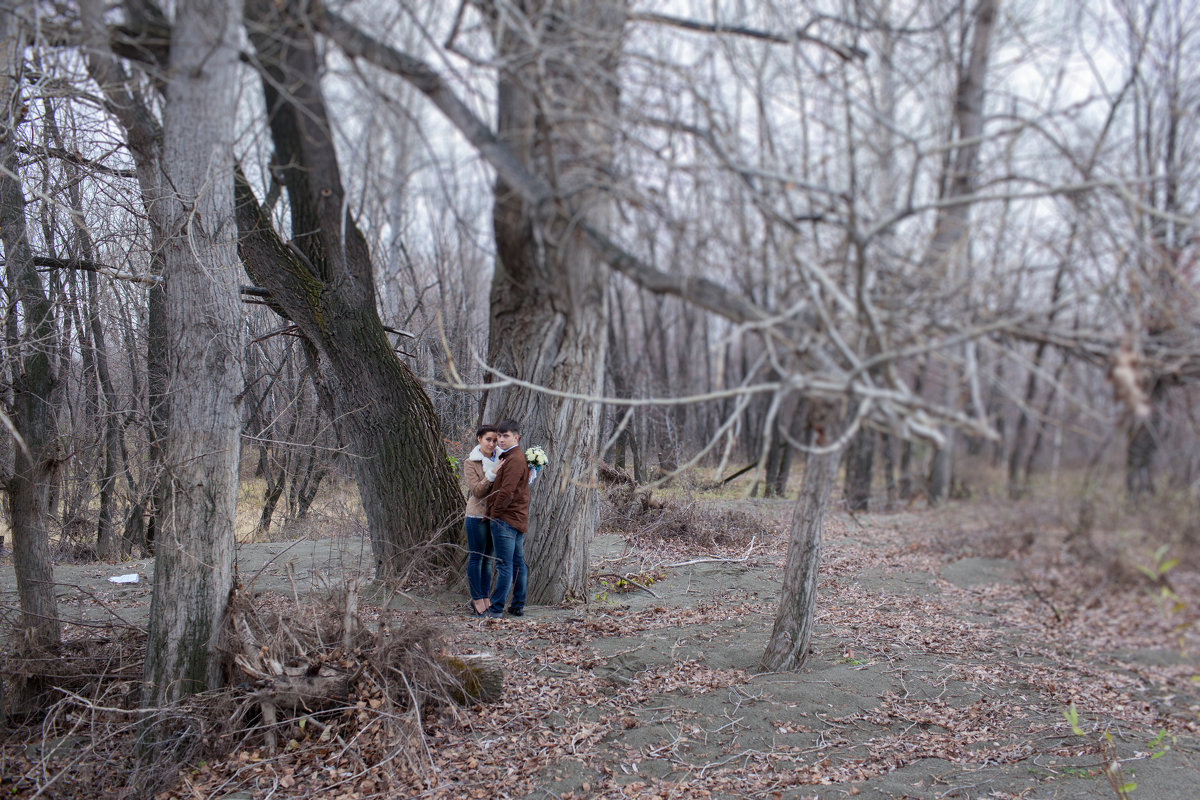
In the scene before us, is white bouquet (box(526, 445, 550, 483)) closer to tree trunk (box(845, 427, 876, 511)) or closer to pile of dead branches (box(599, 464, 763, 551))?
pile of dead branches (box(599, 464, 763, 551))

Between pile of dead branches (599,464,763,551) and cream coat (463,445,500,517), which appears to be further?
pile of dead branches (599,464,763,551)

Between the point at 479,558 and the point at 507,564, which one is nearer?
the point at 507,564

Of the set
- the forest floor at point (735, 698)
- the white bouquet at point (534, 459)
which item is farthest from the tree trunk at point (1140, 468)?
the white bouquet at point (534, 459)

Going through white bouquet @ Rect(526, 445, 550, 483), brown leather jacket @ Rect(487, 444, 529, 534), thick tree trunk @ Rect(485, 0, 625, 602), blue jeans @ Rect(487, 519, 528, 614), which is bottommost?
blue jeans @ Rect(487, 519, 528, 614)

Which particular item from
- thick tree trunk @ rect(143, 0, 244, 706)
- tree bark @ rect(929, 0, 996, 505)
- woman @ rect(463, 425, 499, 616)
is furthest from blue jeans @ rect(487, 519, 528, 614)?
tree bark @ rect(929, 0, 996, 505)

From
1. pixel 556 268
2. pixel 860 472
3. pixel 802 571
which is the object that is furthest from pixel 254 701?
pixel 860 472

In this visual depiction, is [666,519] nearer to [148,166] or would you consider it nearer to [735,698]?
[735,698]

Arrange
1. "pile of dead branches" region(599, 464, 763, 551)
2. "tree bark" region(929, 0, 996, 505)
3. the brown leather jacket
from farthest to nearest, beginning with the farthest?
"pile of dead branches" region(599, 464, 763, 551) → the brown leather jacket → "tree bark" region(929, 0, 996, 505)

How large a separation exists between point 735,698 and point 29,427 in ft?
15.8

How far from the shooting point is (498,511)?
5.88 m

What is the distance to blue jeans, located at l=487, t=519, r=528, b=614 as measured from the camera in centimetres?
591

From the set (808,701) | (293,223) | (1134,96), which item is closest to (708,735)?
(808,701)

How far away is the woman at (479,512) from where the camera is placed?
5.95 metres

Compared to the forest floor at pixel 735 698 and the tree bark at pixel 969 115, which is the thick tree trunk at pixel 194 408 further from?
the tree bark at pixel 969 115
